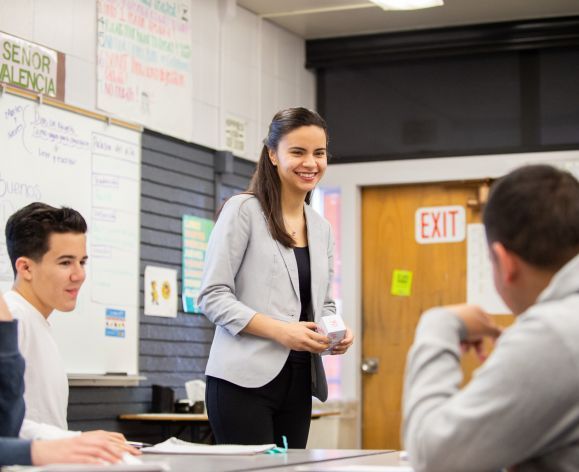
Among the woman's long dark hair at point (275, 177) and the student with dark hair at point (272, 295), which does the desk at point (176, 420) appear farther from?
the woman's long dark hair at point (275, 177)

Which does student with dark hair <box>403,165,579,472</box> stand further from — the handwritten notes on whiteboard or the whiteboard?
the handwritten notes on whiteboard

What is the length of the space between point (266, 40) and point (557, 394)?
5352mm

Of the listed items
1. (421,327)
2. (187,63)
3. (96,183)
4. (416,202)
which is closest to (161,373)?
(96,183)

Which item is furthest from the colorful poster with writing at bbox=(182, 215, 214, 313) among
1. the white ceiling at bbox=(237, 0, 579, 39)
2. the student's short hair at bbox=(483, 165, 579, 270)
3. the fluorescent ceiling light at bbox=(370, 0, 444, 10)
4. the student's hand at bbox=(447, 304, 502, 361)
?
the student's short hair at bbox=(483, 165, 579, 270)

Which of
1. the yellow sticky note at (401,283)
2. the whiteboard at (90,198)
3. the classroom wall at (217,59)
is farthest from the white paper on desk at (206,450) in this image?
the yellow sticky note at (401,283)

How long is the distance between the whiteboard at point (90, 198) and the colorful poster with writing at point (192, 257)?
0.48 m

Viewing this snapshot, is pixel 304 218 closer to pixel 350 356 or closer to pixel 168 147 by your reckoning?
pixel 168 147

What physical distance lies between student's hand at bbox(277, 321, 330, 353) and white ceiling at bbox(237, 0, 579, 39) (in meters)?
3.52

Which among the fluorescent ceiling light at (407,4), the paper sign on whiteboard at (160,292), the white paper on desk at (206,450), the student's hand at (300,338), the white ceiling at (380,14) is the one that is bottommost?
the white paper on desk at (206,450)

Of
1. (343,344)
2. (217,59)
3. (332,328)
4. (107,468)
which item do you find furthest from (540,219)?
(217,59)

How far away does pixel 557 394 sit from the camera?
1266 millimetres

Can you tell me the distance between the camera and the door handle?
21.8 ft

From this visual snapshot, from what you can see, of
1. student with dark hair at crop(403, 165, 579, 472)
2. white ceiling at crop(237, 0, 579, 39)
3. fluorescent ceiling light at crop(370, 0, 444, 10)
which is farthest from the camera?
white ceiling at crop(237, 0, 579, 39)

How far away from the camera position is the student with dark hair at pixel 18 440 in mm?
1684
